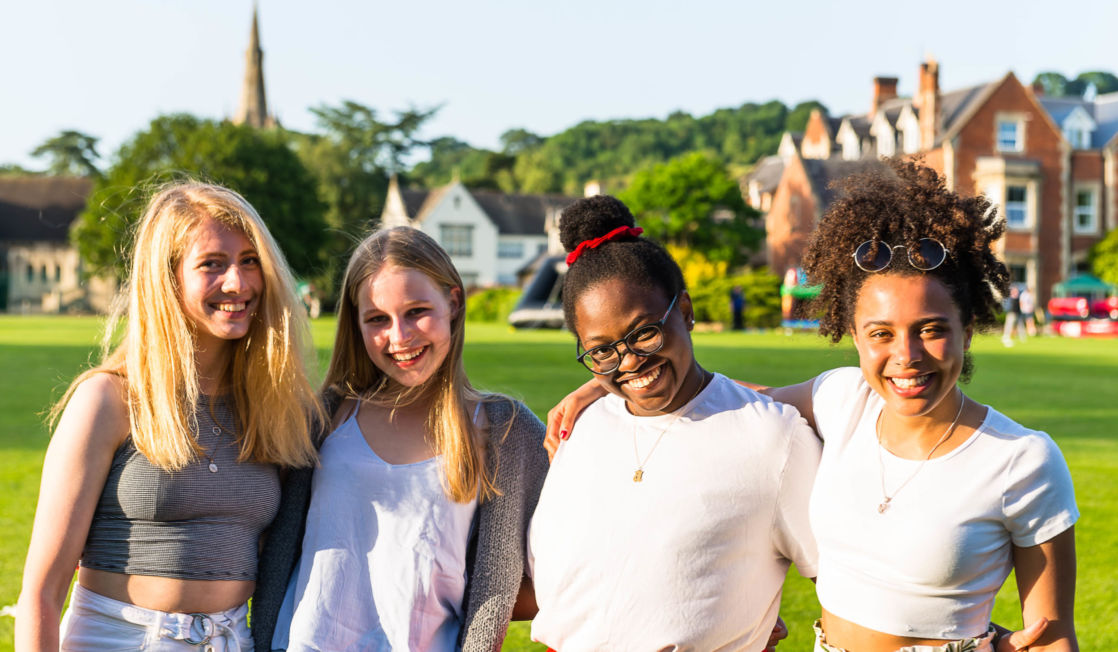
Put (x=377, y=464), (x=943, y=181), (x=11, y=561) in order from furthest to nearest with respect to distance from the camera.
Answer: (x=11, y=561)
(x=377, y=464)
(x=943, y=181)

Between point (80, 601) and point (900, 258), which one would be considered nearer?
point (900, 258)

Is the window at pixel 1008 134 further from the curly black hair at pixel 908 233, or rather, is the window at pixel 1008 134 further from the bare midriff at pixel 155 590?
the bare midriff at pixel 155 590

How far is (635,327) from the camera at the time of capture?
2.73 meters

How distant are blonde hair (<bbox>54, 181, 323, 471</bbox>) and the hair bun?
3.24 feet

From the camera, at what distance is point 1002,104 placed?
4631cm

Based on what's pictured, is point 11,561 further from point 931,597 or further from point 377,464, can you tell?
point 931,597

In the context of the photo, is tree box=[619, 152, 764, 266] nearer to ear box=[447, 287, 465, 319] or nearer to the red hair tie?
ear box=[447, 287, 465, 319]

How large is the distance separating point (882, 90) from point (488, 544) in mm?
59152

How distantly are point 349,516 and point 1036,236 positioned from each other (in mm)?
47437

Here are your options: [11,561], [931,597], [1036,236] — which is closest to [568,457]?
[931,597]

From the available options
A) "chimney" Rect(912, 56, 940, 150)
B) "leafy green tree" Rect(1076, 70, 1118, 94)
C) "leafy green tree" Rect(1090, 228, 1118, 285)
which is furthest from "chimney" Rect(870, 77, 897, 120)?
"leafy green tree" Rect(1076, 70, 1118, 94)

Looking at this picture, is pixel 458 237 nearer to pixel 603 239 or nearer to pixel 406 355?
pixel 406 355

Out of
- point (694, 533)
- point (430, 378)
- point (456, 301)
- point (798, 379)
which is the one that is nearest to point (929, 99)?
point (798, 379)

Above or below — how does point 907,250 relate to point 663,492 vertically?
above
